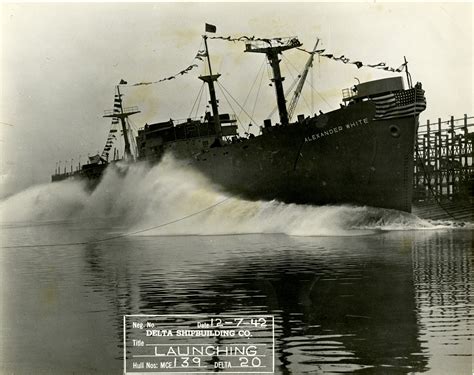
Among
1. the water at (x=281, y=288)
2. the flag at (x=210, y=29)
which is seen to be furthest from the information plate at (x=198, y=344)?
the flag at (x=210, y=29)

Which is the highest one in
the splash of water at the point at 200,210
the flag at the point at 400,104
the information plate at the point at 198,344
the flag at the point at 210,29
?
the flag at the point at 210,29

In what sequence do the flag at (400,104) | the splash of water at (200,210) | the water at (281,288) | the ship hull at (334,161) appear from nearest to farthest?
the water at (281,288), the flag at (400,104), the ship hull at (334,161), the splash of water at (200,210)

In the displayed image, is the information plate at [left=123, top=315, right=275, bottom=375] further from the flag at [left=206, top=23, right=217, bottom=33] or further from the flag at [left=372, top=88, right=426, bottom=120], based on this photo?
the flag at [left=372, top=88, right=426, bottom=120]

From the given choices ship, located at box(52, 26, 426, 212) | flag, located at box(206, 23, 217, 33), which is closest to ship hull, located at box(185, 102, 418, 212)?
ship, located at box(52, 26, 426, 212)

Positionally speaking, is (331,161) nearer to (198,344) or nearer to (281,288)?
(281,288)

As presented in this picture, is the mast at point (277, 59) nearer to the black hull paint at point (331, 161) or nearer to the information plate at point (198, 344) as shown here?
the black hull paint at point (331, 161)

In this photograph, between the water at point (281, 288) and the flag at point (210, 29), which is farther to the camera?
the flag at point (210, 29)

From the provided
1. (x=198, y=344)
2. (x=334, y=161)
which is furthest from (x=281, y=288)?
(x=334, y=161)
